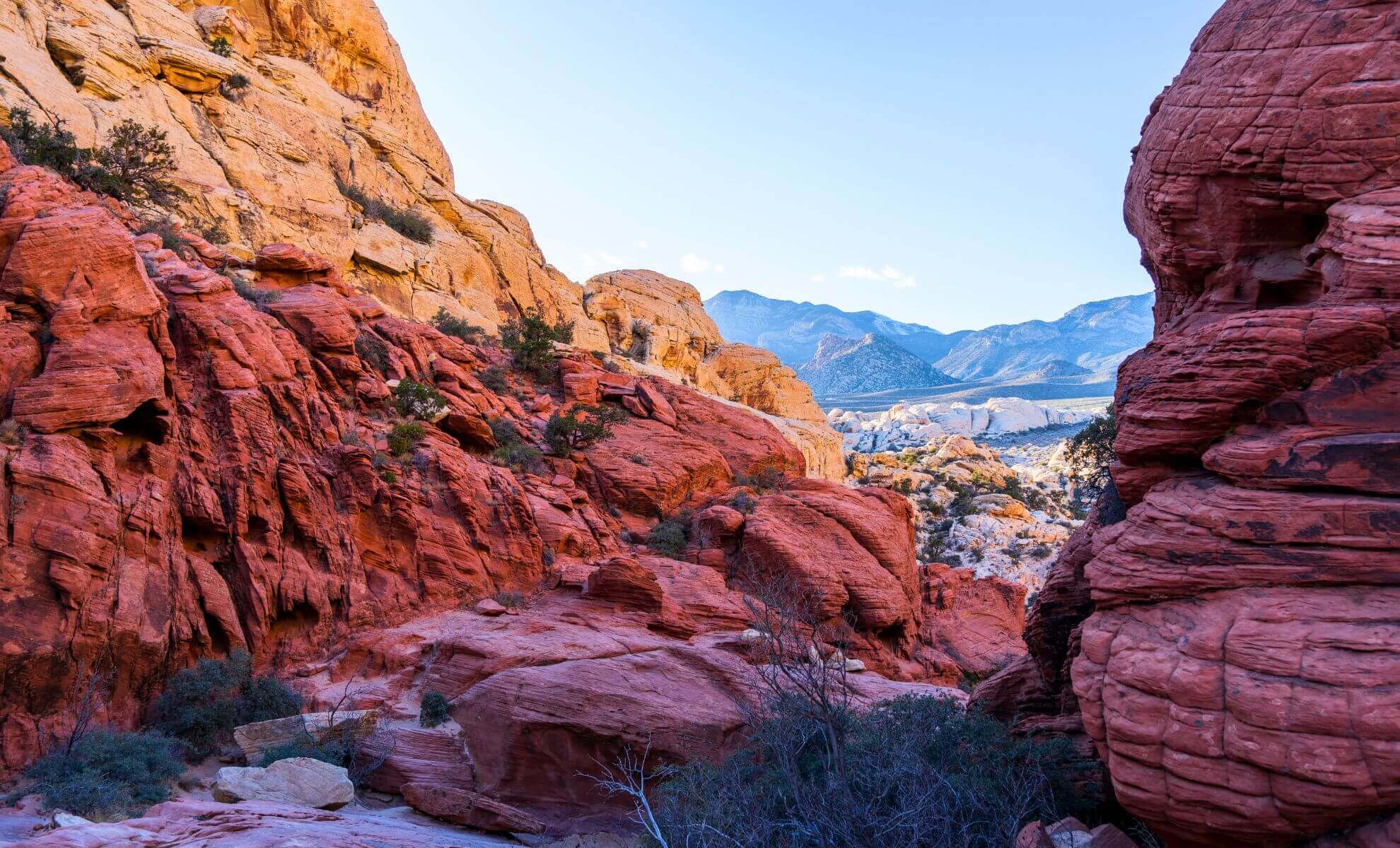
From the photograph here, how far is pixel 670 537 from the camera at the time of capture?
882 inches

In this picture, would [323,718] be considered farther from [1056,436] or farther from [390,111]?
[1056,436]

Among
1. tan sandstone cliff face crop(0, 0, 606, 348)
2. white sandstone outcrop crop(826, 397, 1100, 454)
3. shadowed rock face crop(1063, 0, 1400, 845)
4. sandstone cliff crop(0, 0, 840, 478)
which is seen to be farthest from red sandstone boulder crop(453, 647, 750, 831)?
white sandstone outcrop crop(826, 397, 1100, 454)

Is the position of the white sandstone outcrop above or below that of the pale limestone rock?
above

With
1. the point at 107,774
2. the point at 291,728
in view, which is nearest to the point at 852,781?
the point at 291,728

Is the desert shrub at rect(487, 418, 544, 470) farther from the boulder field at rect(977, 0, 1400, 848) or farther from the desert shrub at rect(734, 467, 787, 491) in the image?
the boulder field at rect(977, 0, 1400, 848)

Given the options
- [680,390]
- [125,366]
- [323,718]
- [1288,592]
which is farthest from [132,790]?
[680,390]

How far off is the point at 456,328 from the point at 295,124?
1387 cm

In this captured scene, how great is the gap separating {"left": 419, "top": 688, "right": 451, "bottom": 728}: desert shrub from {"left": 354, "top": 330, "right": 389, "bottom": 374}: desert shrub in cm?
1079

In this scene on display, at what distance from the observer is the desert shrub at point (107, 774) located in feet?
30.2

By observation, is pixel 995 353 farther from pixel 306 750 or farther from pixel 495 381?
pixel 306 750

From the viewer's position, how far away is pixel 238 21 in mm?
38750

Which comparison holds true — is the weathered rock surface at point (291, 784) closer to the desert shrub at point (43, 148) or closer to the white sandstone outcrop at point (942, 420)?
the desert shrub at point (43, 148)

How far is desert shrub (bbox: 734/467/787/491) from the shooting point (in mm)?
26594

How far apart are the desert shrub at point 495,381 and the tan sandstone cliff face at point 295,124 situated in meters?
7.93
